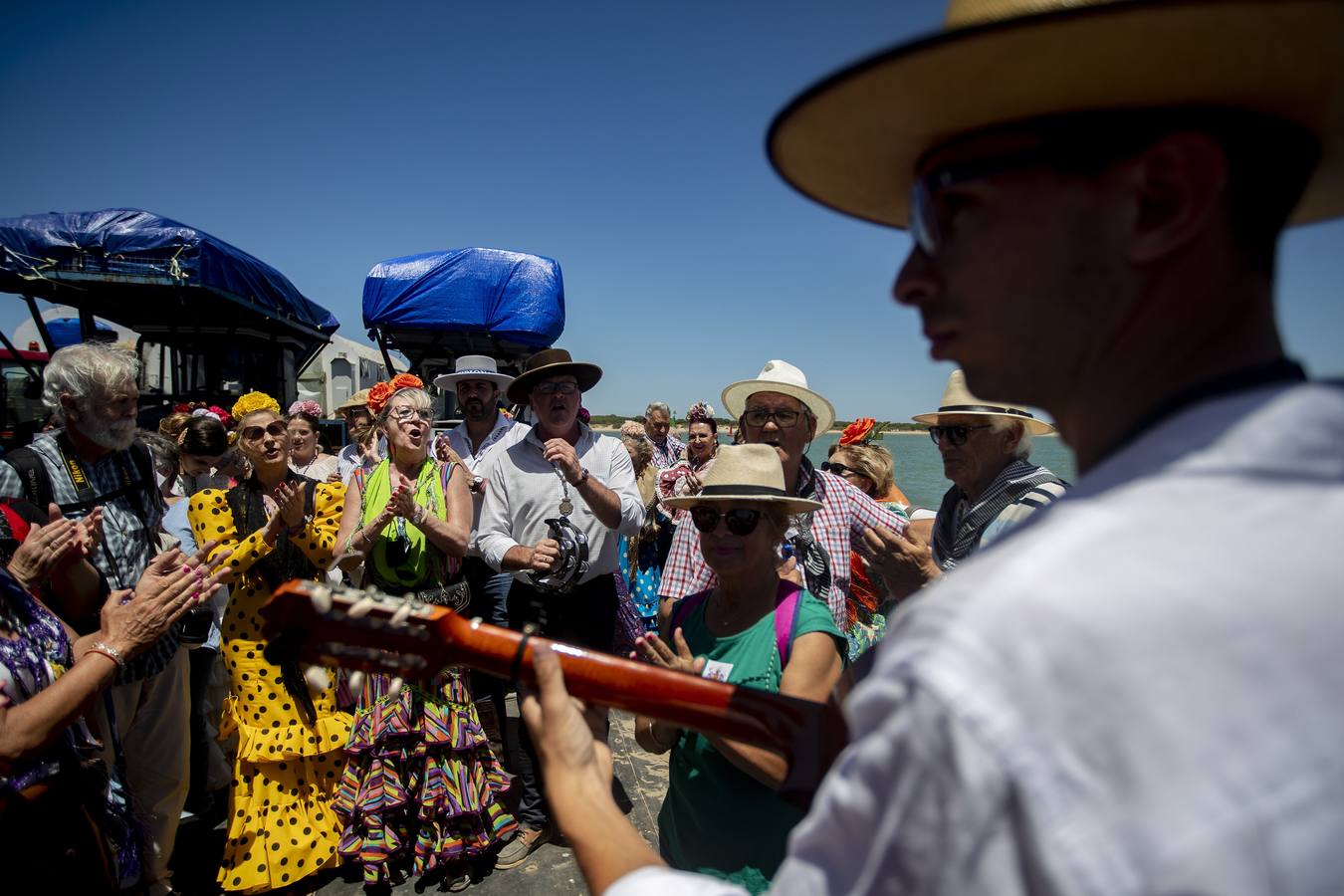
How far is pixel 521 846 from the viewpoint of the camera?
3602 mm

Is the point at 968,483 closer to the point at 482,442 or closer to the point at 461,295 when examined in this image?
the point at 482,442

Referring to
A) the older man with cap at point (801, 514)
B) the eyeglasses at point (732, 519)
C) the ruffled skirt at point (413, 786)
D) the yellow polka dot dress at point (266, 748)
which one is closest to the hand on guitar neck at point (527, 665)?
the eyeglasses at point (732, 519)

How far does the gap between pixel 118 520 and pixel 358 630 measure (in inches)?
110

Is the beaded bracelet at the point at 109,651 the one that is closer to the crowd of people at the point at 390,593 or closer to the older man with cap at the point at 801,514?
the crowd of people at the point at 390,593

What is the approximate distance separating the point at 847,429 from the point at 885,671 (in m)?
5.02

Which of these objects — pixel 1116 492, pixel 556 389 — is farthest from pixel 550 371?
pixel 1116 492

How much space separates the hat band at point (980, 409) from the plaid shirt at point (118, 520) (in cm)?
374

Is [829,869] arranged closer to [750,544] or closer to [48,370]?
[750,544]

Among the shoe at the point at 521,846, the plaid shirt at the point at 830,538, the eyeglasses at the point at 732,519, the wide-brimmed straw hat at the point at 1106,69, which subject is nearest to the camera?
the wide-brimmed straw hat at the point at 1106,69

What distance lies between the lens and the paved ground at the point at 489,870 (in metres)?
3.34

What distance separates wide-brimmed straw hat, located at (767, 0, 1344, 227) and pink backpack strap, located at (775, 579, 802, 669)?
1.50 m

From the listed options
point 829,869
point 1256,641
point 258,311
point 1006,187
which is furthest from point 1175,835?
point 258,311

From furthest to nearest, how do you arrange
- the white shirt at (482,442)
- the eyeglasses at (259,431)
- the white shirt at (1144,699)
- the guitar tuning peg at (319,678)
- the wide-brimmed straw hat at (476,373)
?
the wide-brimmed straw hat at (476,373), the white shirt at (482,442), the eyeglasses at (259,431), the guitar tuning peg at (319,678), the white shirt at (1144,699)

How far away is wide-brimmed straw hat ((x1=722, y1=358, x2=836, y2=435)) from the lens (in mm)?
3961
